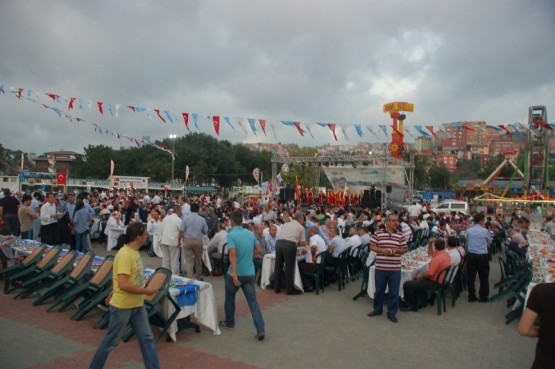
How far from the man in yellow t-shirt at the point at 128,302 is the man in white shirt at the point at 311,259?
451 centimetres

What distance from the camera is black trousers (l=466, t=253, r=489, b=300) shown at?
7.52m

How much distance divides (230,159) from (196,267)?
5376cm

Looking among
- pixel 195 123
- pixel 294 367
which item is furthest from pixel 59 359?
pixel 195 123

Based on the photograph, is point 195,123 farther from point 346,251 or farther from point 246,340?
point 246,340

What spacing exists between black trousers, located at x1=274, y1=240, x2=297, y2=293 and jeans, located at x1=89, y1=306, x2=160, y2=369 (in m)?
3.92

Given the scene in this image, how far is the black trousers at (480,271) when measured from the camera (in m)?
7.52

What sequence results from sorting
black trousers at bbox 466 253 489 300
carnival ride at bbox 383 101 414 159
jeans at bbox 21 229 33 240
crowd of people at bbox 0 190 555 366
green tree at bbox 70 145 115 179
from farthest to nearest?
green tree at bbox 70 145 115 179, carnival ride at bbox 383 101 414 159, jeans at bbox 21 229 33 240, black trousers at bbox 466 253 489 300, crowd of people at bbox 0 190 555 366

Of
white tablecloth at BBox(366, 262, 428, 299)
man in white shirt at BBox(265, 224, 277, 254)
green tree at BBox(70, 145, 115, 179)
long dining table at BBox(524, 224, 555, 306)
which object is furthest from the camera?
green tree at BBox(70, 145, 115, 179)

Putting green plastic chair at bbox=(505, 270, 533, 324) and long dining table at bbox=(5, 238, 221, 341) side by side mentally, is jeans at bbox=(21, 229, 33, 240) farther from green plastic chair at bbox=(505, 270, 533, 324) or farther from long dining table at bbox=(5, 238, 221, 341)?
green plastic chair at bbox=(505, 270, 533, 324)

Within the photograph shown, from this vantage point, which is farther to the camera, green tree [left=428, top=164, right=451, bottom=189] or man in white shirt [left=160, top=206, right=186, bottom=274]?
green tree [left=428, top=164, right=451, bottom=189]

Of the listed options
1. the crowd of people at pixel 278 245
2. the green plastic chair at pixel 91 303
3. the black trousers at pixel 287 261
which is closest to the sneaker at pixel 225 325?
the crowd of people at pixel 278 245

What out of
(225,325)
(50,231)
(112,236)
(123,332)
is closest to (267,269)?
(225,325)

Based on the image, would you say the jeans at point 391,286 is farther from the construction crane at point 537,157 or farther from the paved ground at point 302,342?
the construction crane at point 537,157

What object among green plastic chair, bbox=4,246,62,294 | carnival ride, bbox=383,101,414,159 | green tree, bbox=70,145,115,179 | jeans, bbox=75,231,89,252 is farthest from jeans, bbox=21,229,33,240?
green tree, bbox=70,145,115,179
